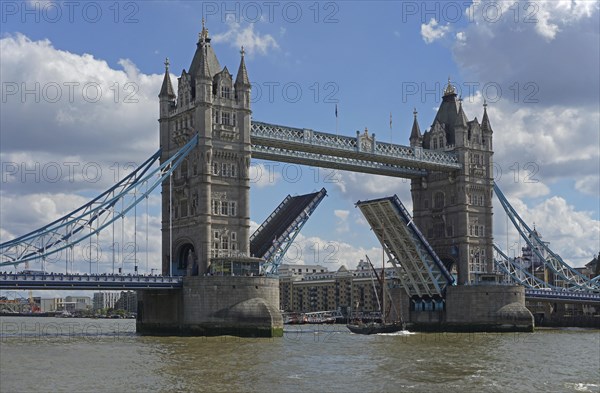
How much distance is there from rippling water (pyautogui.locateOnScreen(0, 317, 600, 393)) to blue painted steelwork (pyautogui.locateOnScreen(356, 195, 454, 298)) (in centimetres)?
1775

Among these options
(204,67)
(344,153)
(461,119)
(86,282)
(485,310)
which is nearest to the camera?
(86,282)

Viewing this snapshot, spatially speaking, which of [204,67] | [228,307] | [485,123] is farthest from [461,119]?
[228,307]

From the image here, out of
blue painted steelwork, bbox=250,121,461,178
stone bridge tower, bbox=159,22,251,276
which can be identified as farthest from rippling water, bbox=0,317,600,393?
blue painted steelwork, bbox=250,121,461,178

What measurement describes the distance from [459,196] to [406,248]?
14.1 m

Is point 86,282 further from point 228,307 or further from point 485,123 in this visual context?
point 485,123

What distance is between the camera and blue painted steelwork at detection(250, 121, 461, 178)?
282ft

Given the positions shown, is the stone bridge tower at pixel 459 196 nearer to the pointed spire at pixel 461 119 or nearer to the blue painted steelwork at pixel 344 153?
the pointed spire at pixel 461 119

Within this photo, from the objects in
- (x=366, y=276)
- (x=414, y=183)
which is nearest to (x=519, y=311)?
(x=414, y=183)

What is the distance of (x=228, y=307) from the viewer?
7519cm

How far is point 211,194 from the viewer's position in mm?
80438

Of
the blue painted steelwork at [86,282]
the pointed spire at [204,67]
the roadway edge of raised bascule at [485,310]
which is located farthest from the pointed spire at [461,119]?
the blue painted steelwork at [86,282]

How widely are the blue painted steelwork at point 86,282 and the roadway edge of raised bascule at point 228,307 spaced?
88.2 inches

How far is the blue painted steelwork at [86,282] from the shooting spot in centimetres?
7025

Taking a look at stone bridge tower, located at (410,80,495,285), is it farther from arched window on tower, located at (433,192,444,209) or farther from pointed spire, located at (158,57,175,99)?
pointed spire, located at (158,57,175,99)
